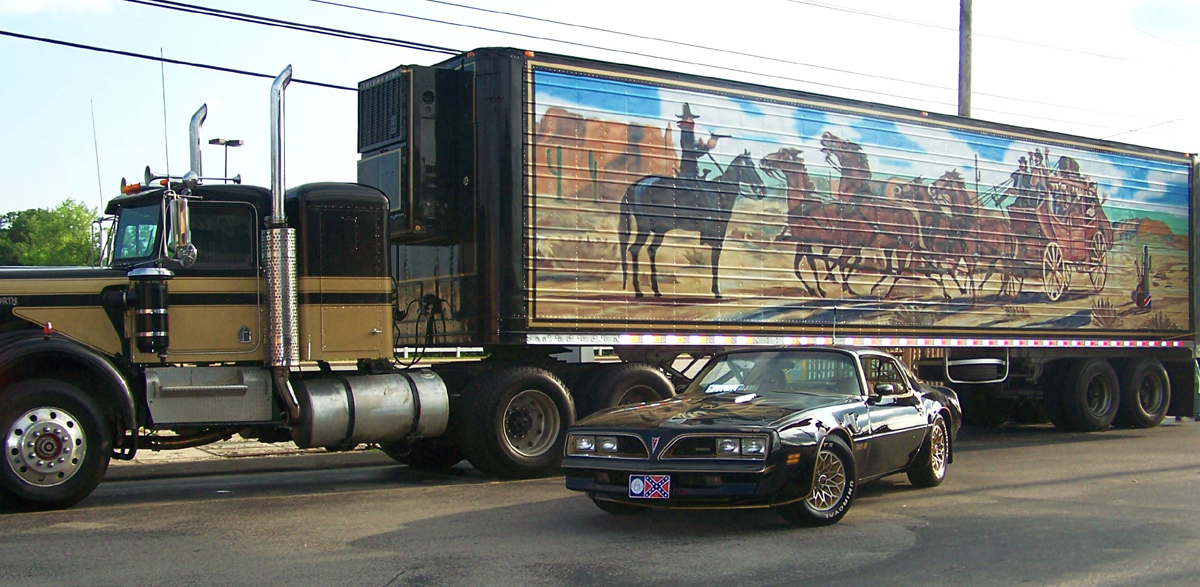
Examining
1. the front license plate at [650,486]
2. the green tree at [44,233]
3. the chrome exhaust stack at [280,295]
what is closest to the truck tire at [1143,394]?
the front license plate at [650,486]

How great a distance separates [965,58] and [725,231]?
37.0 ft

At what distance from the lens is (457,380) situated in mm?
11773

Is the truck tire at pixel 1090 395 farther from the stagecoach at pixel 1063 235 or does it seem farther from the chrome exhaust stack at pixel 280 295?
the chrome exhaust stack at pixel 280 295

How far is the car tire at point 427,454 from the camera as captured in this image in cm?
1237

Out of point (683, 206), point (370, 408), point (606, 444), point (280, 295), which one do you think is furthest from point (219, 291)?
point (683, 206)

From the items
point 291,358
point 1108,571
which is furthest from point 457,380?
point 1108,571

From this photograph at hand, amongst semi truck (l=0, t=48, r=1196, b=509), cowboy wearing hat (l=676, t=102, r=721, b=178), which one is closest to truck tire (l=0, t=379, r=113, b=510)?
semi truck (l=0, t=48, r=1196, b=509)

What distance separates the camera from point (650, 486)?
7.80 meters

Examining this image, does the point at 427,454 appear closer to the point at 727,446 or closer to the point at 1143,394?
the point at 727,446

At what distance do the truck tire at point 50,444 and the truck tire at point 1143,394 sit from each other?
48.7 ft

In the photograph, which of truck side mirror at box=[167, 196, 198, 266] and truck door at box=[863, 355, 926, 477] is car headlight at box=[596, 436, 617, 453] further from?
truck side mirror at box=[167, 196, 198, 266]

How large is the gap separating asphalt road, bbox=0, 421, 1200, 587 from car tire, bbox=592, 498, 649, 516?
7 centimetres

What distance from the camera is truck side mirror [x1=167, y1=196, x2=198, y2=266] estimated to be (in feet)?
31.3

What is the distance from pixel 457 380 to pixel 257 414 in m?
2.21
